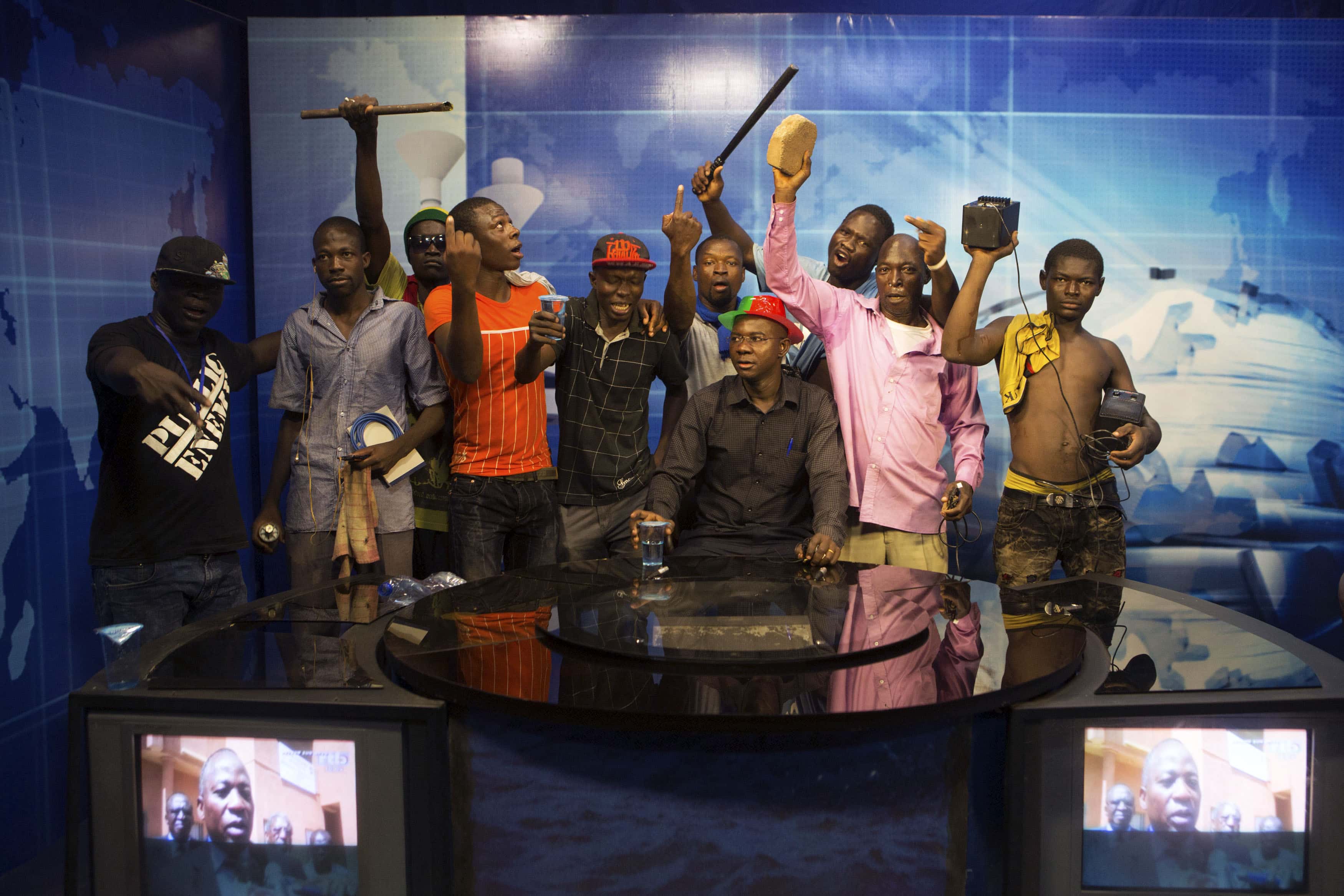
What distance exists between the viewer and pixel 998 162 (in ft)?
14.4

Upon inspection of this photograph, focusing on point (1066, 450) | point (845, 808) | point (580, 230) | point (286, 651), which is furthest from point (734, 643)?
point (580, 230)

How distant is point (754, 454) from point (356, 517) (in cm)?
132

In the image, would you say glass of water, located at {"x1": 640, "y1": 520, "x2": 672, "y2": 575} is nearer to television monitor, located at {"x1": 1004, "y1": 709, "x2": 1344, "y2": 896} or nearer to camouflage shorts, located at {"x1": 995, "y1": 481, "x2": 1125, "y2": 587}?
television monitor, located at {"x1": 1004, "y1": 709, "x2": 1344, "y2": 896}

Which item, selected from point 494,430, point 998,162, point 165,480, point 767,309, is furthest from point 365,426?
point 998,162

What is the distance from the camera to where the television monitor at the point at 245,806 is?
1790 millimetres

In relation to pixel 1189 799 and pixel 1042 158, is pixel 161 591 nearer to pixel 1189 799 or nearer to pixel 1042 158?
pixel 1189 799

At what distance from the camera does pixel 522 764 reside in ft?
5.90

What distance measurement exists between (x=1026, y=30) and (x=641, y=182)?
5.94 ft

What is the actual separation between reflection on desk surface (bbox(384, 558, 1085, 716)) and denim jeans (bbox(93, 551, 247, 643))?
0.88 meters

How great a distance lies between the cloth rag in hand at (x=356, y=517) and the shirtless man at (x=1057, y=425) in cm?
196

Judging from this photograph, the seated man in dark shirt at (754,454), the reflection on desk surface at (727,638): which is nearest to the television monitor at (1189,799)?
the reflection on desk surface at (727,638)

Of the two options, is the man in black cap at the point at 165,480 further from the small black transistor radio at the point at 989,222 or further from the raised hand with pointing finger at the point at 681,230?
the small black transistor radio at the point at 989,222

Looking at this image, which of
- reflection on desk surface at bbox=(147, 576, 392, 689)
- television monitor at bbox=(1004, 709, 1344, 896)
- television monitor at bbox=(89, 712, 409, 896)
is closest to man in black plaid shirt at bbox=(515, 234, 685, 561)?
reflection on desk surface at bbox=(147, 576, 392, 689)

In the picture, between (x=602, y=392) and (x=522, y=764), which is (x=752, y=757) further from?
(x=602, y=392)
